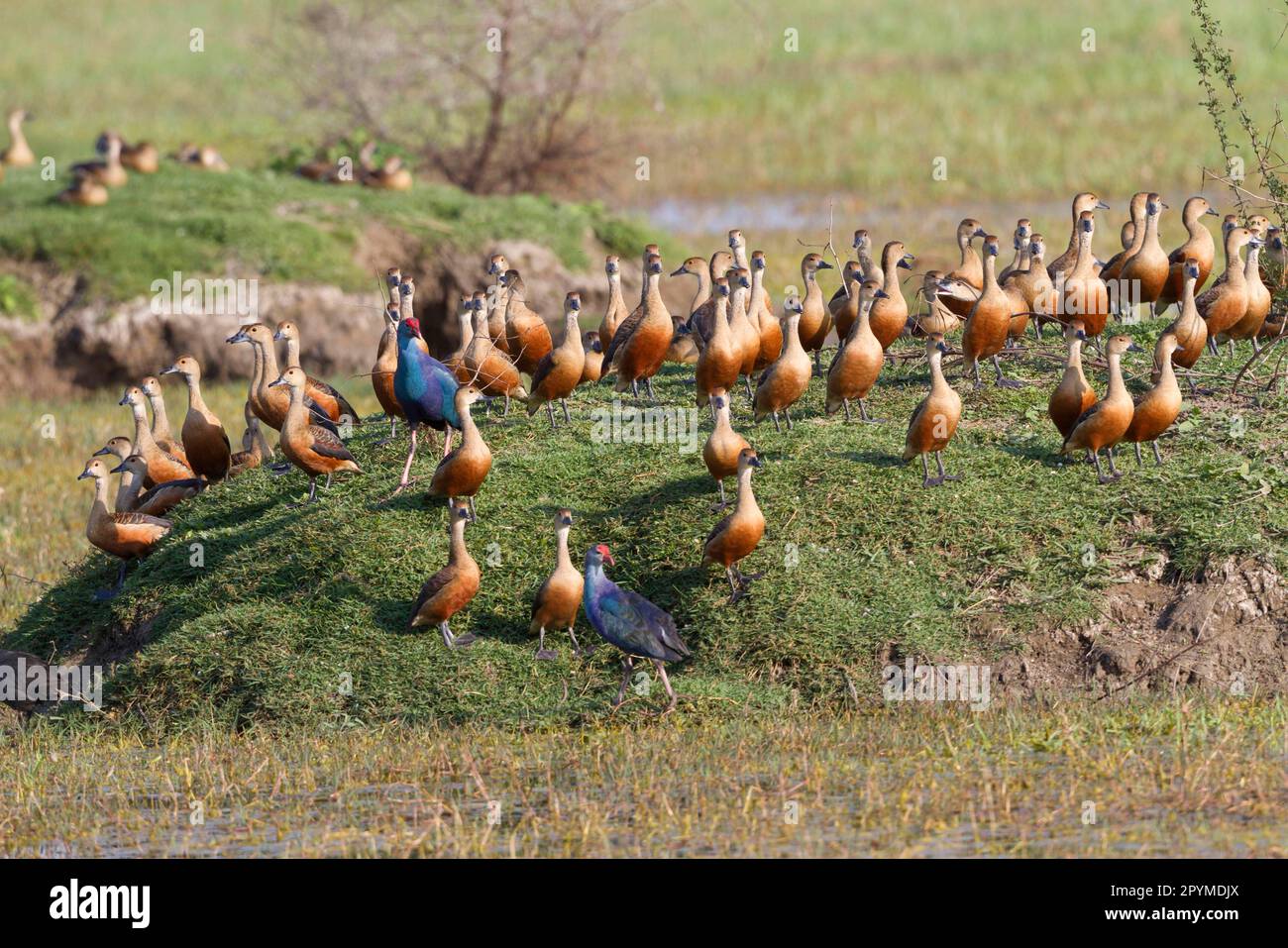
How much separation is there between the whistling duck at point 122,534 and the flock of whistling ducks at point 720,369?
13mm

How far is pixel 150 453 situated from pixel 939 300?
4965mm

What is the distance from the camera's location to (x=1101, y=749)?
807 cm

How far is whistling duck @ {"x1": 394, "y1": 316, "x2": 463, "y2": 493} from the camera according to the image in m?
10.1

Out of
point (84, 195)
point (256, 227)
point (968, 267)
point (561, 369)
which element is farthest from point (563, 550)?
point (84, 195)

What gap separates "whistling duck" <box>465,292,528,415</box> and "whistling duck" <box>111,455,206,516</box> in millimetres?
1908

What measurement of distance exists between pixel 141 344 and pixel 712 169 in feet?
43.8

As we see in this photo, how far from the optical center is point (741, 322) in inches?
423

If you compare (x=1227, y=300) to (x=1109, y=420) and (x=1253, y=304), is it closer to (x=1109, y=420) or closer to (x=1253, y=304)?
(x=1253, y=304)

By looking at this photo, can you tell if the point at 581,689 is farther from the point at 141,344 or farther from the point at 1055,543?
the point at 141,344

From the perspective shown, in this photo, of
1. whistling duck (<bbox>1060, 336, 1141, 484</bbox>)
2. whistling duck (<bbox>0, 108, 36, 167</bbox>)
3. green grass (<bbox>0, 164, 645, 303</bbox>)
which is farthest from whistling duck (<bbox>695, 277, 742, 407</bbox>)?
whistling duck (<bbox>0, 108, 36, 167</bbox>)

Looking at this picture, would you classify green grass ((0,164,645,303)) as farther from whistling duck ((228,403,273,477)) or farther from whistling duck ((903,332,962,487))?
whistling duck ((903,332,962,487))

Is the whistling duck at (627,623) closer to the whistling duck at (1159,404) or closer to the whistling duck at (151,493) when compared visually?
the whistling duck at (1159,404)

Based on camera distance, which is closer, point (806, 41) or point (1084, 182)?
point (1084, 182)
